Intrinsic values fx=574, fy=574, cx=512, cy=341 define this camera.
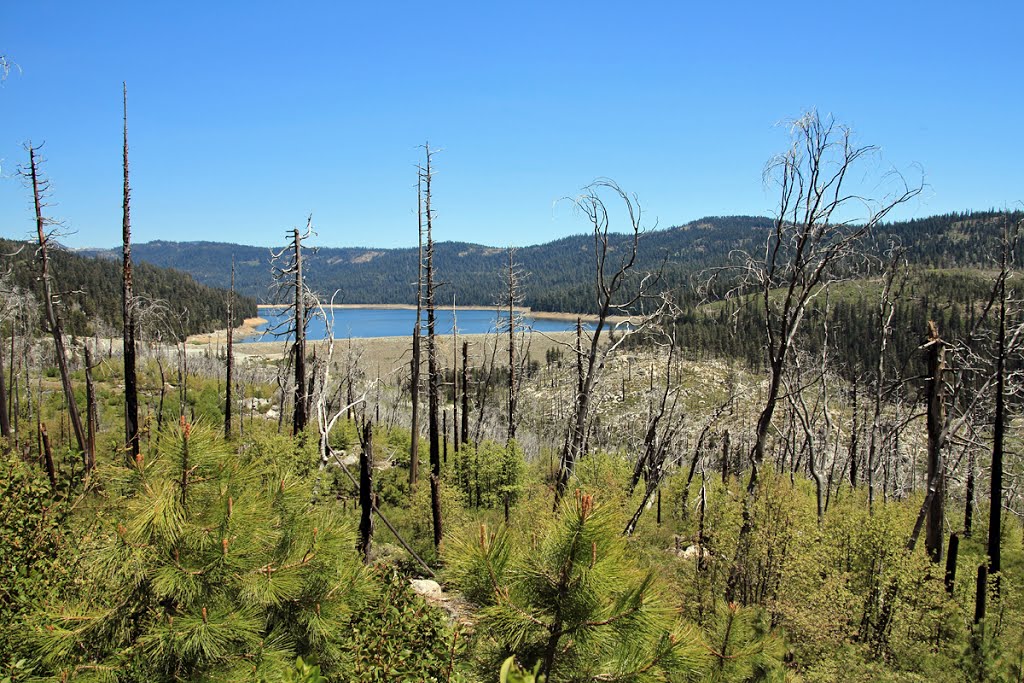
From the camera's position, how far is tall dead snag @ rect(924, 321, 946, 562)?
39.9ft

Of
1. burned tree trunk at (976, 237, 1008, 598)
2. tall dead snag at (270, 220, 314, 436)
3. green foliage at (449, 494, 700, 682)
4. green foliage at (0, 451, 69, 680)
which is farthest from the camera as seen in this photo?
tall dead snag at (270, 220, 314, 436)

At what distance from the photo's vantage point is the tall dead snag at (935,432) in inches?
479

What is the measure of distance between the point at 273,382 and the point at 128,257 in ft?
180

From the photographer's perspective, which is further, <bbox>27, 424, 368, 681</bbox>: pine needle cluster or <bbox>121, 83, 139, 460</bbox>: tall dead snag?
<bbox>121, 83, 139, 460</bbox>: tall dead snag

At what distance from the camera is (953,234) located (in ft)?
550

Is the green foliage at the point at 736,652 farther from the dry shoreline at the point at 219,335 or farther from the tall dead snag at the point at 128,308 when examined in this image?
the dry shoreline at the point at 219,335

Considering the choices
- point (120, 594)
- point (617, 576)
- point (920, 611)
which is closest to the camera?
point (617, 576)

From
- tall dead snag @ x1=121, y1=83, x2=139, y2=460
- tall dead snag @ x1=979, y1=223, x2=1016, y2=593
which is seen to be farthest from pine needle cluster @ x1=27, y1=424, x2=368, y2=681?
tall dead snag @ x1=979, y1=223, x2=1016, y2=593

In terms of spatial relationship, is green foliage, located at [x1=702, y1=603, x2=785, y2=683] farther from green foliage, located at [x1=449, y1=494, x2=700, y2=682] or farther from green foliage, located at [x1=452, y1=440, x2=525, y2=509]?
green foliage, located at [x1=452, y1=440, x2=525, y2=509]

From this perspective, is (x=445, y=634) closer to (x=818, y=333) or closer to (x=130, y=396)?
(x=130, y=396)

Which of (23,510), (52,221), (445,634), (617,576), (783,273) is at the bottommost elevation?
(445,634)

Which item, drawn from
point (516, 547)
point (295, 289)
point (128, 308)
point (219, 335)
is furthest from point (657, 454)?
point (219, 335)

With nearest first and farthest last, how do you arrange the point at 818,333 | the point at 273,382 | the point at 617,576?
the point at 617,576 < the point at 273,382 < the point at 818,333

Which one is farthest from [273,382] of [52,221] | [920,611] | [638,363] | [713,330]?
[713,330]
